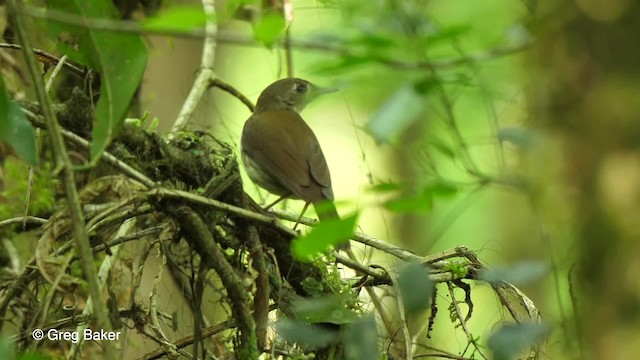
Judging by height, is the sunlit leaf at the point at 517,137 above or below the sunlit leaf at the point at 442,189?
above

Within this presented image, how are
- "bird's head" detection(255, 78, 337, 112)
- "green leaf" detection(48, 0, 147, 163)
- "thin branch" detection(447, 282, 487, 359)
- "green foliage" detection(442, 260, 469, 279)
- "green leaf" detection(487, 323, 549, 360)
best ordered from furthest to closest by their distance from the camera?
1. "bird's head" detection(255, 78, 337, 112)
2. "green foliage" detection(442, 260, 469, 279)
3. "thin branch" detection(447, 282, 487, 359)
4. "green leaf" detection(48, 0, 147, 163)
5. "green leaf" detection(487, 323, 549, 360)

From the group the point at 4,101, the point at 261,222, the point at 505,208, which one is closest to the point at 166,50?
the point at 261,222

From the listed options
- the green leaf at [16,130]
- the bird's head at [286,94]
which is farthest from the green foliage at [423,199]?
the bird's head at [286,94]

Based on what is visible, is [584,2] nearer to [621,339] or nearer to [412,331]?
[621,339]

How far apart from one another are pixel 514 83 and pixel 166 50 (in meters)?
2.28

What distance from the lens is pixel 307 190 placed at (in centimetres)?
334

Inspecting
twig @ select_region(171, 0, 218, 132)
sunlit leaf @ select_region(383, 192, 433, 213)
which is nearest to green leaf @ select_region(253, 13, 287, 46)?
sunlit leaf @ select_region(383, 192, 433, 213)

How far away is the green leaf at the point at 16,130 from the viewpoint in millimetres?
1621

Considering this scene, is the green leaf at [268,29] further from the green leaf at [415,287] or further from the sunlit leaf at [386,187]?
the green leaf at [415,287]

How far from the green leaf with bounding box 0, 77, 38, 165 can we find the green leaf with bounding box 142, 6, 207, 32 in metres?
0.53

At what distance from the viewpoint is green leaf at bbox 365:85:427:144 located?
1265 mm

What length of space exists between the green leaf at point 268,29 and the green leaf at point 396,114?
200mm

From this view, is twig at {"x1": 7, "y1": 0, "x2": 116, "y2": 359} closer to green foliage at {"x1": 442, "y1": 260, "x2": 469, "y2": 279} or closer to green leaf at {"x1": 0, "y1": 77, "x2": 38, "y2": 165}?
green leaf at {"x1": 0, "y1": 77, "x2": 38, "y2": 165}

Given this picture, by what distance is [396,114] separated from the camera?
1.27m
